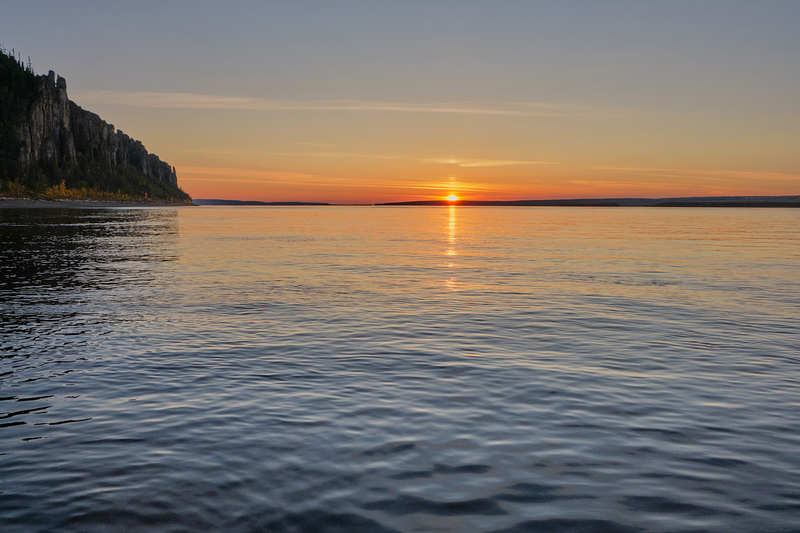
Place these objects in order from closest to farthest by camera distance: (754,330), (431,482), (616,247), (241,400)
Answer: (431,482)
(241,400)
(754,330)
(616,247)

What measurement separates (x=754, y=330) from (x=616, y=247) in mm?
35395

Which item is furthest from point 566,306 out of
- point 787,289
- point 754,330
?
point 787,289

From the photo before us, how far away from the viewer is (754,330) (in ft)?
54.9

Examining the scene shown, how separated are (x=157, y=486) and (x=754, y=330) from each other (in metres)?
16.2

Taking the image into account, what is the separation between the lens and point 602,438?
27.7 ft

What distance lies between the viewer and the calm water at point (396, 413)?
21.0 ft

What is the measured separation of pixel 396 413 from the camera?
9.45 metres

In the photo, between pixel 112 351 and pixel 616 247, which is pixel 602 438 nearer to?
pixel 112 351

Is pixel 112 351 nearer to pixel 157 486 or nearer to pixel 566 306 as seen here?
pixel 157 486

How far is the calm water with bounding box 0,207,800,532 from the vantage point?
6.40m

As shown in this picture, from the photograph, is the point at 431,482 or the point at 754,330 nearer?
the point at 431,482

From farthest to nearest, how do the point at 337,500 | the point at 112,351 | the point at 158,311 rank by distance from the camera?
the point at 158,311 → the point at 112,351 → the point at 337,500

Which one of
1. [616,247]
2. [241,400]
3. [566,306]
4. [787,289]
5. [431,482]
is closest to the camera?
[431,482]

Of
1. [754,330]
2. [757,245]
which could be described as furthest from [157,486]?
[757,245]
